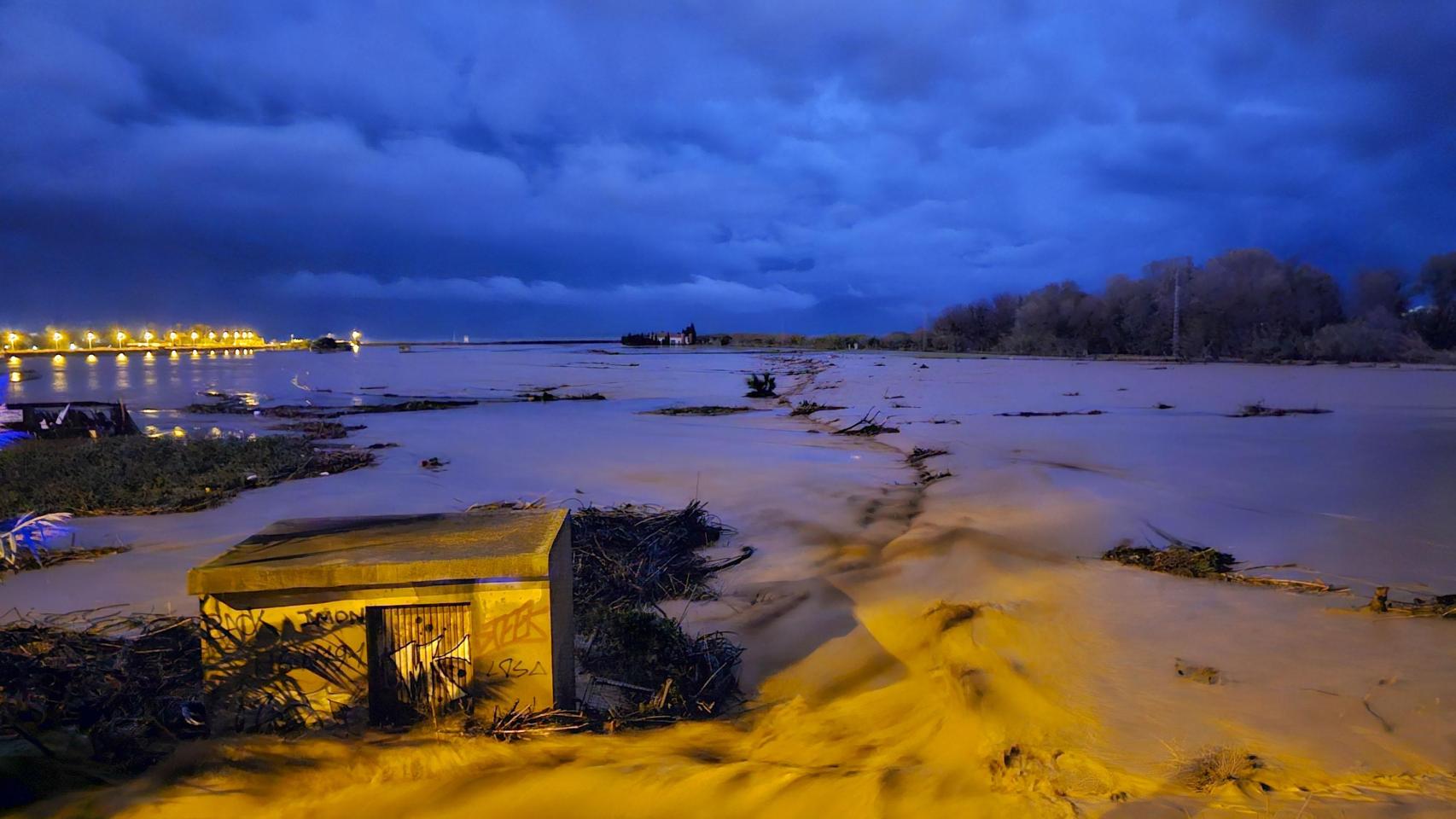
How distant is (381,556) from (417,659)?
47 centimetres

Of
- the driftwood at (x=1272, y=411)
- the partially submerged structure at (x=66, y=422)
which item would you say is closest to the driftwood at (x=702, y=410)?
the partially submerged structure at (x=66, y=422)

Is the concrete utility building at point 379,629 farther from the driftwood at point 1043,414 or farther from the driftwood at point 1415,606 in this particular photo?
the driftwood at point 1043,414

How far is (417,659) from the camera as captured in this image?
2965 millimetres

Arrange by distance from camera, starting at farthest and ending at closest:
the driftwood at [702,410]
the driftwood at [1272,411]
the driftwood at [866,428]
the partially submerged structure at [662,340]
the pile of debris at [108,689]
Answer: the partially submerged structure at [662,340]
the driftwood at [702,410]
the driftwood at [866,428]
the driftwood at [1272,411]
the pile of debris at [108,689]

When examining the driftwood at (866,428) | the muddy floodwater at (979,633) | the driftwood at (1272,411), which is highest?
the driftwood at (1272,411)

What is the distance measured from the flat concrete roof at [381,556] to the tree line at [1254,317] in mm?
30747

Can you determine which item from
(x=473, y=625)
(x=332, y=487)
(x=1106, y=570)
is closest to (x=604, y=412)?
(x=332, y=487)

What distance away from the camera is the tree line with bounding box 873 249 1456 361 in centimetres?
2503

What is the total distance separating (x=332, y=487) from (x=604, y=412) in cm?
1109

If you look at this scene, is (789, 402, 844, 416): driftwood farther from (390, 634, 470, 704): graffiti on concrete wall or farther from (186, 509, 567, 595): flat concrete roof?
(390, 634, 470, 704): graffiti on concrete wall

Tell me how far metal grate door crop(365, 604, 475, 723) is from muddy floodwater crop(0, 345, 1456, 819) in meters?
0.15

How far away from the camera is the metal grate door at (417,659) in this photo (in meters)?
2.90

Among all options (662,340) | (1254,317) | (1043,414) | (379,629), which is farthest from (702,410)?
(662,340)

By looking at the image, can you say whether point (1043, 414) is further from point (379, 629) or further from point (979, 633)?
point (379, 629)
